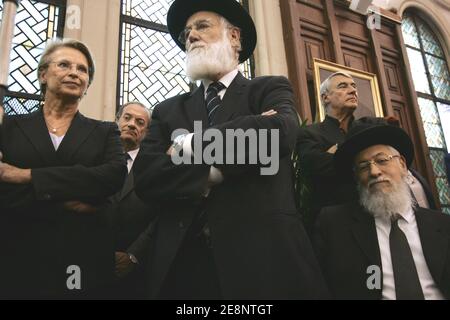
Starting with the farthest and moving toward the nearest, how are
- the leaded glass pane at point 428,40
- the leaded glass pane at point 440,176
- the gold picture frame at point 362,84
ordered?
the leaded glass pane at point 428,40 < the leaded glass pane at point 440,176 < the gold picture frame at point 362,84

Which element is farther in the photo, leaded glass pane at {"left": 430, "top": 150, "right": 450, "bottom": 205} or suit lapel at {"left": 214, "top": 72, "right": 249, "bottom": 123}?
leaded glass pane at {"left": 430, "top": 150, "right": 450, "bottom": 205}

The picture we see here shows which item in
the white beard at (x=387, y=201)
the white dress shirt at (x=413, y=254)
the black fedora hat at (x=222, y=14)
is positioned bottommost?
the white dress shirt at (x=413, y=254)

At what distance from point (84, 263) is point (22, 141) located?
1.75 feet

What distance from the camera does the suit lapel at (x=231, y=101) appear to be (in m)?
1.56

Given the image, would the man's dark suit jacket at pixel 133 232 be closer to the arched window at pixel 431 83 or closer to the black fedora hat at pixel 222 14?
the black fedora hat at pixel 222 14

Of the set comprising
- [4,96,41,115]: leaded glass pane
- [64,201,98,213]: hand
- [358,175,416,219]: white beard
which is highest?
[4,96,41,115]: leaded glass pane

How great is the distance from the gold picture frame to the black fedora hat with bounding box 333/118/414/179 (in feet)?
9.29

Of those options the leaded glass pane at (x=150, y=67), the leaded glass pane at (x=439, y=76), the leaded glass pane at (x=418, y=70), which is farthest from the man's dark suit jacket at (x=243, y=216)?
the leaded glass pane at (x=439, y=76)

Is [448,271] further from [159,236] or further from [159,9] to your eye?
[159,9]

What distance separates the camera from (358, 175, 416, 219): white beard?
5.94ft

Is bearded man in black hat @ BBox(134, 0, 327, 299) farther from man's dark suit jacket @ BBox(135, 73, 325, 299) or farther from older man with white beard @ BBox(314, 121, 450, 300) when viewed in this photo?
older man with white beard @ BBox(314, 121, 450, 300)

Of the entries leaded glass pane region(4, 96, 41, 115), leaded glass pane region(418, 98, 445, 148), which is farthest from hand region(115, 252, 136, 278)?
leaded glass pane region(418, 98, 445, 148)

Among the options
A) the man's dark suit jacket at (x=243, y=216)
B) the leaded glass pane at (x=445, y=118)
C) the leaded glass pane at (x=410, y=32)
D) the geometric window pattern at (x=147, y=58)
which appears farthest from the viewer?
the leaded glass pane at (x=410, y=32)

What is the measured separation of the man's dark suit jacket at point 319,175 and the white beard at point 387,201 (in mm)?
177
